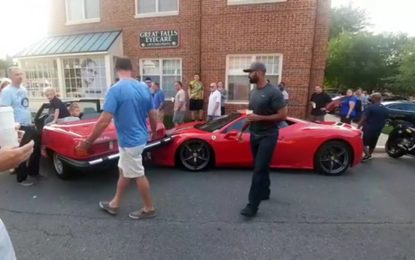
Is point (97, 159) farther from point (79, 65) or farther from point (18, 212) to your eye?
point (79, 65)

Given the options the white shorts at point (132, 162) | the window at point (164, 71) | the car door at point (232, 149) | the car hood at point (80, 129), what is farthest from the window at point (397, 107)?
the white shorts at point (132, 162)

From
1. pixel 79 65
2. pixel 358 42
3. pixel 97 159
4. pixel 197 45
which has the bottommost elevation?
pixel 97 159

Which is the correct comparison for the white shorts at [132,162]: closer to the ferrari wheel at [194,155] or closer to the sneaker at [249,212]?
the sneaker at [249,212]

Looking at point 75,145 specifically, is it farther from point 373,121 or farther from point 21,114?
point 373,121

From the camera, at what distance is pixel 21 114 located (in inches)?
186

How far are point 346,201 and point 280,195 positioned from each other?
90 centimetres

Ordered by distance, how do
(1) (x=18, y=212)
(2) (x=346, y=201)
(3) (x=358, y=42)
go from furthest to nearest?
(3) (x=358, y=42)
(2) (x=346, y=201)
(1) (x=18, y=212)

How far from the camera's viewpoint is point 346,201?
4.07m

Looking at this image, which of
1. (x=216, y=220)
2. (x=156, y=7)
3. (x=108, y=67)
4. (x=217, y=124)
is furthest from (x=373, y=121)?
(x=108, y=67)

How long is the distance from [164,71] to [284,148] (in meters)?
7.94

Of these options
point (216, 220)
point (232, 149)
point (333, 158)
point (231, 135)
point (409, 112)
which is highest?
point (231, 135)

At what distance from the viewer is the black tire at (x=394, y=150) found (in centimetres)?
649

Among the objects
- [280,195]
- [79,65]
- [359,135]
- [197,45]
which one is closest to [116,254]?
[280,195]

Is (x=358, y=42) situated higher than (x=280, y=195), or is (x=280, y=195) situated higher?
(x=358, y=42)
